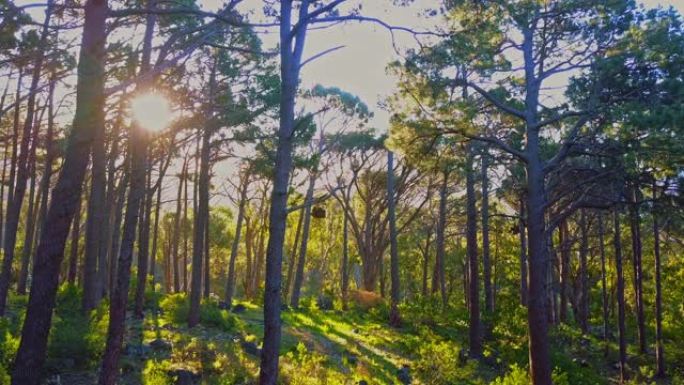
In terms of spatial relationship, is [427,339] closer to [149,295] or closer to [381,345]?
[381,345]

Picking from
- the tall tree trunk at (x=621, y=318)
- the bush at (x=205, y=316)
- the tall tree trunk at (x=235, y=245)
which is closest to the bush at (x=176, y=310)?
the bush at (x=205, y=316)

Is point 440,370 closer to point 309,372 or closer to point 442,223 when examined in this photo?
point 309,372

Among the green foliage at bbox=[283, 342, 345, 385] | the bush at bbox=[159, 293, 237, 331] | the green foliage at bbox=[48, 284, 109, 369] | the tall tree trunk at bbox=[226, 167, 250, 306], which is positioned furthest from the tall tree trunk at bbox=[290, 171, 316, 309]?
the green foliage at bbox=[48, 284, 109, 369]

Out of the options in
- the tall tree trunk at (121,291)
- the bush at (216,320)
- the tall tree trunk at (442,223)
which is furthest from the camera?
the tall tree trunk at (442,223)

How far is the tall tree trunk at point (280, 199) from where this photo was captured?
24.1ft

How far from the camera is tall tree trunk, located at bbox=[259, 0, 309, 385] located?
7.36 metres

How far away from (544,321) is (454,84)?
17.1 ft

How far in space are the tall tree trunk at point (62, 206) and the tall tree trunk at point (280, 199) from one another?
2.46m

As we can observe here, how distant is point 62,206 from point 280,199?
2.79 m

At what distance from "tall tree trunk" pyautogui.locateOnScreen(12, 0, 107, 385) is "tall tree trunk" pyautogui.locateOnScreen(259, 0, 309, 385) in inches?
97.0

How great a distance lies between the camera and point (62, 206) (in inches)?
226

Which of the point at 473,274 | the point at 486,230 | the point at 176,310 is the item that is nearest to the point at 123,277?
the point at 176,310

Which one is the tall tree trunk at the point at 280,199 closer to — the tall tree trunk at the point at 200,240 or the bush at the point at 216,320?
the tall tree trunk at the point at 200,240

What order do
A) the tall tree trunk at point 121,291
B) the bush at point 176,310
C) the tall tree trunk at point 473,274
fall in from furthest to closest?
the bush at point 176,310 → the tall tree trunk at point 473,274 → the tall tree trunk at point 121,291
